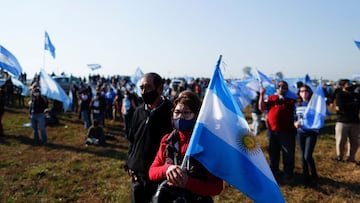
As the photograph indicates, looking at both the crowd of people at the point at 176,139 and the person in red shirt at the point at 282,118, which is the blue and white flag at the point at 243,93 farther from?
the person in red shirt at the point at 282,118

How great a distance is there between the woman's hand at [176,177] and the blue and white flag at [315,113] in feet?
15.2

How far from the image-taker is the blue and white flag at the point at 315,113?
6.06 m

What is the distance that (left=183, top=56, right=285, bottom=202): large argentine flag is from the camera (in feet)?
7.22

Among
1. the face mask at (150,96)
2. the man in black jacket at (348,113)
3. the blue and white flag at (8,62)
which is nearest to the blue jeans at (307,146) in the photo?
the man in black jacket at (348,113)

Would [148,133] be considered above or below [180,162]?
above

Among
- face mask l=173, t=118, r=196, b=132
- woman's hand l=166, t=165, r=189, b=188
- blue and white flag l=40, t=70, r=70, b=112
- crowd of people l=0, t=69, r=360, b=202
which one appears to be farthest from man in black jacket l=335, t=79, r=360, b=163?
blue and white flag l=40, t=70, r=70, b=112

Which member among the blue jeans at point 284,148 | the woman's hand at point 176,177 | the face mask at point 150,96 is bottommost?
the blue jeans at point 284,148

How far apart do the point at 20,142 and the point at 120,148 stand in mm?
3715

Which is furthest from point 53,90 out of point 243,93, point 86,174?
point 243,93

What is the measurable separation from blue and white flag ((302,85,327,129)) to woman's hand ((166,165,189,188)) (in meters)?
4.64

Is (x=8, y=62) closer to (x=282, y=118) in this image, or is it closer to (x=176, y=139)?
(x=176, y=139)

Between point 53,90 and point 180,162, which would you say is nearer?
point 180,162

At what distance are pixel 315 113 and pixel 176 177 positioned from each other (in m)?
5.03

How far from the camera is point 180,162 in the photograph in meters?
2.48
